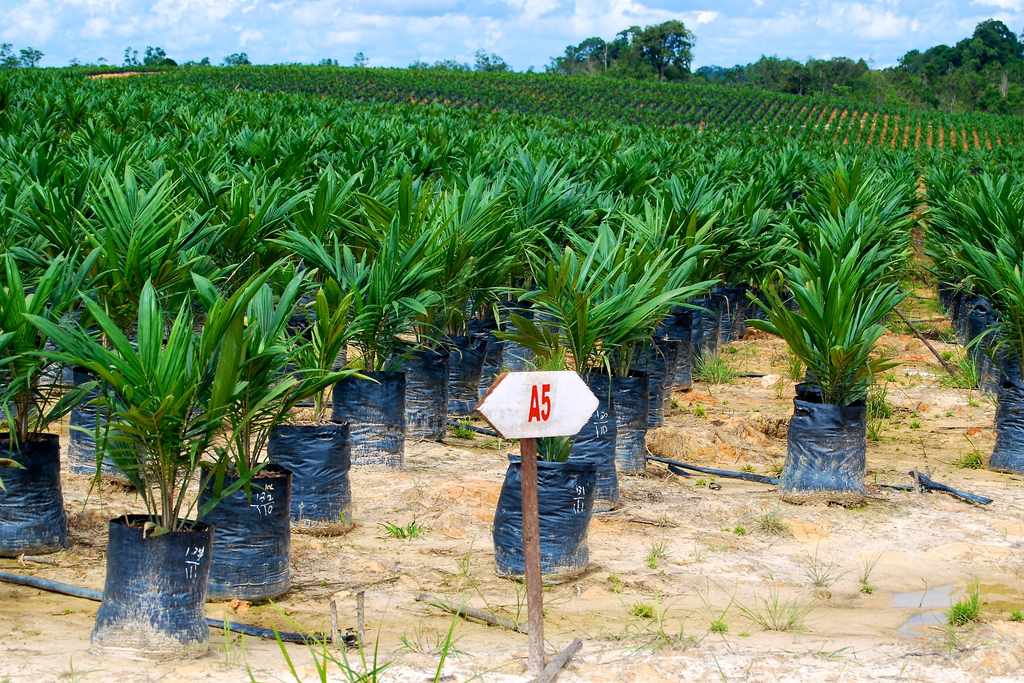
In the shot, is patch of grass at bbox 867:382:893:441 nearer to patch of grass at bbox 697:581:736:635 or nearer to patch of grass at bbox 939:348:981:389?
patch of grass at bbox 939:348:981:389

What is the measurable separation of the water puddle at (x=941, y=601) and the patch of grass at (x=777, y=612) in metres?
0.36

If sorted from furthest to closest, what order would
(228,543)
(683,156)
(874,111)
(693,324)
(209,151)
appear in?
(874,111) → (683,156) → (209,151) → (693,324) → (228,543)

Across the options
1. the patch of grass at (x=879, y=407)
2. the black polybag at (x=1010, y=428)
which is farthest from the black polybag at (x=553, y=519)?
the patch of grass at (x=879, y=407)

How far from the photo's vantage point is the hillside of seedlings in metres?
3.00

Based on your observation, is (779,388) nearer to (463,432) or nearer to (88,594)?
(463,432)

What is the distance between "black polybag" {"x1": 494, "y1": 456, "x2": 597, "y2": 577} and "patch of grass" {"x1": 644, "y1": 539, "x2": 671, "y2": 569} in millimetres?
343

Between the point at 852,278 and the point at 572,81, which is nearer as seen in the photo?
the point at 852,278

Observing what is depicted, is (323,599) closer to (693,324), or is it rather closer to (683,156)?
(693,324)

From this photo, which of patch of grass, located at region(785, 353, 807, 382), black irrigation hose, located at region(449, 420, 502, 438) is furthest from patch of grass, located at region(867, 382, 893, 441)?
black irrigation hose, located at region(449, 420, 502, 438)

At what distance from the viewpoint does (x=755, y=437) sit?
6387 millimetres

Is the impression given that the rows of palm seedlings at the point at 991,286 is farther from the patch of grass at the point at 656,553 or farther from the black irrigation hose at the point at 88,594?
the black irrigation hose at the point at 88,594

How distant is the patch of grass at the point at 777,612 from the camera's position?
350 cm

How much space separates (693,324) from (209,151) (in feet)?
14.6

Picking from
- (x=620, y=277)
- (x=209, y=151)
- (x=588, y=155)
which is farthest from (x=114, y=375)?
(x=588, y=155)
